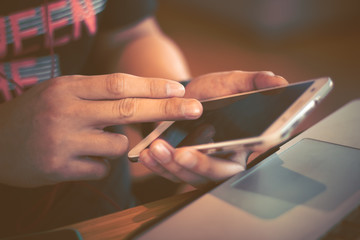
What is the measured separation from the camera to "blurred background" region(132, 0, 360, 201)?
205 cm

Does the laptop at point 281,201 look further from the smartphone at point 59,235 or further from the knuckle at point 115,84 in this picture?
the knuckle at point 115,84

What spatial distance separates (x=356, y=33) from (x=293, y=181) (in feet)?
8.27

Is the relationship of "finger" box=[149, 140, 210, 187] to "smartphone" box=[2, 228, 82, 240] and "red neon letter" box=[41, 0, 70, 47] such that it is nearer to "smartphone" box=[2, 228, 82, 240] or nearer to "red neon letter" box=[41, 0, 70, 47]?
"smartphone" box=[2, 228, 82, 240]

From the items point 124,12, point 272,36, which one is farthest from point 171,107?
point 272,36

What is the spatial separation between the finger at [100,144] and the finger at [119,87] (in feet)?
0.21

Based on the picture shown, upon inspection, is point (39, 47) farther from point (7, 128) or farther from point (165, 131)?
point (165, 131)

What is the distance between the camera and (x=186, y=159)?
409 millimetres

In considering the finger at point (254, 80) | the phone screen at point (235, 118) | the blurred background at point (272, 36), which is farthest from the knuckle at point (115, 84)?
the blurred background at point (272, 36)

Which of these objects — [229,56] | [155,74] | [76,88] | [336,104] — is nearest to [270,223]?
[76,88]

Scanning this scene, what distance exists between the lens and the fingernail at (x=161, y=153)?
42cm

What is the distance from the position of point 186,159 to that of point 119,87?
16 centimetres

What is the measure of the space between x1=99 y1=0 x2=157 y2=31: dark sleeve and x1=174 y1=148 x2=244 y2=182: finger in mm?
514

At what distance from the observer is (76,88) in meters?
0.47

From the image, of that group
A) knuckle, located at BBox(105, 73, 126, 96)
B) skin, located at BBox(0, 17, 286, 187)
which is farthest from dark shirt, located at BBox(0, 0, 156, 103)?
knuckle, located at BBox(105, 73, 126, 96)
